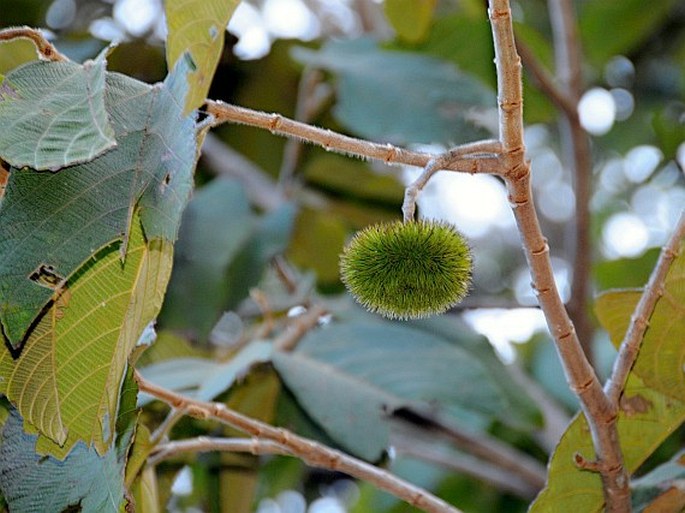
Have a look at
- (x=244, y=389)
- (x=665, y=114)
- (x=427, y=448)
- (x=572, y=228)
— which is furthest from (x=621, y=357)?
(x=665, y=114)

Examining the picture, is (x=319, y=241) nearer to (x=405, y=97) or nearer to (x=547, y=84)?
(x=405, y=97)

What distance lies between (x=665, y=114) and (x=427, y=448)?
3.55 ft

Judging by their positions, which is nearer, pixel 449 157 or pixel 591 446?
pixel 449 157

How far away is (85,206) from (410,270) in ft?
0.86

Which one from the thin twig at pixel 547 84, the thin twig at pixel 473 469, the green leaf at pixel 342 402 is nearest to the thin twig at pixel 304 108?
the thin twig at pixel 547 84

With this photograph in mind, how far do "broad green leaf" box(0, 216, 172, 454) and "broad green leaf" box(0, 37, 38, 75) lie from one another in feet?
1.06

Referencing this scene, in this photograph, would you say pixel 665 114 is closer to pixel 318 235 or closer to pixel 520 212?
pixel 318 235

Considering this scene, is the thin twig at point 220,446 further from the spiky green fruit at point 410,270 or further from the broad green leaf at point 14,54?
the broad green leaf at point 14,54

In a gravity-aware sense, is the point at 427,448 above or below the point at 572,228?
below

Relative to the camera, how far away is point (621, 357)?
0.87m

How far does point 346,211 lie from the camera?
2.14 meters

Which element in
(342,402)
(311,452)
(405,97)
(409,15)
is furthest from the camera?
(409,15)

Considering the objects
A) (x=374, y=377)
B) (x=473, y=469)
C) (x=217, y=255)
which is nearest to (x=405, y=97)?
(x=217, y=255)

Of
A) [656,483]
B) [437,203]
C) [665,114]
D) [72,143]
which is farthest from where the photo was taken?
[437,203]
